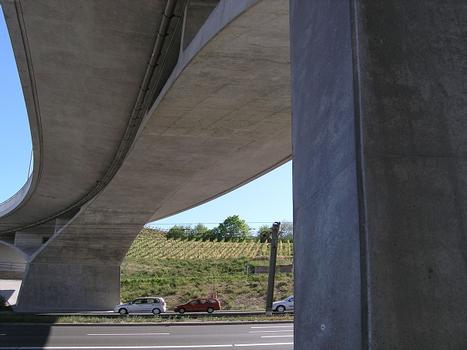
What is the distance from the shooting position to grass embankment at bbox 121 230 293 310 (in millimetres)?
41406

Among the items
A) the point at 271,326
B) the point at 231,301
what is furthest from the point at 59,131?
the point at 231,301

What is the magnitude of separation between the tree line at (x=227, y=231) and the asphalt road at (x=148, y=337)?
84.8m

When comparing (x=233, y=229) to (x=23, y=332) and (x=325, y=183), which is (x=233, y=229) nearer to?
(x=23, y=332)

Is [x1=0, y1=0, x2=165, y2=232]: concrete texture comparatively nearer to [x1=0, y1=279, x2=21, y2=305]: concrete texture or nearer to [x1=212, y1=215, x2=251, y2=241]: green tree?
[x1=0, y1=279, x2=21, y2=305]: concrete texture

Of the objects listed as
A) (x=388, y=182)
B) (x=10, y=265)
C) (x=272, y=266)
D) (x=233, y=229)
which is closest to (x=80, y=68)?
(x=388, y=182)

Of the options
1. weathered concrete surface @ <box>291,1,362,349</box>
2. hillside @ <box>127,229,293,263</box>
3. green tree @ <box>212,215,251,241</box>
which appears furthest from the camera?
green tree @ <box>212,215,251,241</box>

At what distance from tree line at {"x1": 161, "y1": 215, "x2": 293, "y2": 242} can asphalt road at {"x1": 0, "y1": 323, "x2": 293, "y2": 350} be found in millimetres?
84798

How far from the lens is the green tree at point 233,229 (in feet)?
435

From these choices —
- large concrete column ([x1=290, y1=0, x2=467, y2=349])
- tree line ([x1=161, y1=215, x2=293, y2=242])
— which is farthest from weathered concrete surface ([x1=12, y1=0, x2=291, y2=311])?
tree line ([x1=161, y1=215, x2=293, y2=242])

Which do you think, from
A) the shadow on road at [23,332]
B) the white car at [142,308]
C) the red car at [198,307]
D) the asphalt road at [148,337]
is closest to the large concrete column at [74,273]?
the white car at [142,308]

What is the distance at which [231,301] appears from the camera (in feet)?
130

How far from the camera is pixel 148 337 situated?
17906 millimetres

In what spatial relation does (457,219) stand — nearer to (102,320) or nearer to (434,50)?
(434,50)

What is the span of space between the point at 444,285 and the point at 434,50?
1525 millimetres
